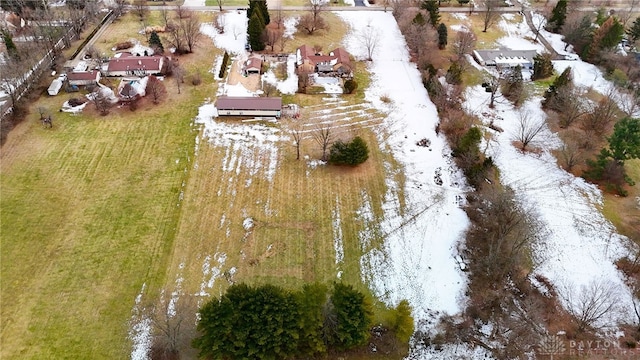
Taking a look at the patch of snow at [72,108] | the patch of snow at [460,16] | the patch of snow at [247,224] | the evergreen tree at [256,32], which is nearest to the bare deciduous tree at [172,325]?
the patch of snow at [247,224]

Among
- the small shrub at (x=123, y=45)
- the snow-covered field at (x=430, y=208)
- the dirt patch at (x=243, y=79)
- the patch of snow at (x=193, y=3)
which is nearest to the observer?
the snow-covered field at (x=430, y=208)

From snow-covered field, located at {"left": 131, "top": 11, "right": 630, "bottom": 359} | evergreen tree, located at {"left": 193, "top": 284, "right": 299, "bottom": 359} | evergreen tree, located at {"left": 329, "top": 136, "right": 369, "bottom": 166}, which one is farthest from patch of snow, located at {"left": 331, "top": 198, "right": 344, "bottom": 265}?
evergreen tree, located at {"left": 193, "top": 284, "right": 299, "bottom": 359}

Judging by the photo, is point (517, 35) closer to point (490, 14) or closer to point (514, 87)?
point (490, 14)

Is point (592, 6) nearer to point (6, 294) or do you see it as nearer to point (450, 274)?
point (450, 274)

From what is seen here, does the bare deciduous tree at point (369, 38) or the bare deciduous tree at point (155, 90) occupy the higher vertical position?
the bare deciduous tree at point (369, 38)

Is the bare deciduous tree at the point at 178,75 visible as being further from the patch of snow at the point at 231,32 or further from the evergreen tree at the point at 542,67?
the evergreen tree at the point at 542,67

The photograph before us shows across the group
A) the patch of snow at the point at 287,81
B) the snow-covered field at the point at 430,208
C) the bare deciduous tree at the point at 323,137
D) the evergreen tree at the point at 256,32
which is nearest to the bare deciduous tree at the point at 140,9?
the evergreen tree at the point at 256,32

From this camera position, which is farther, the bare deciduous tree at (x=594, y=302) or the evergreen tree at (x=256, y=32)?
the evergreen tree at (x=256, y=32)

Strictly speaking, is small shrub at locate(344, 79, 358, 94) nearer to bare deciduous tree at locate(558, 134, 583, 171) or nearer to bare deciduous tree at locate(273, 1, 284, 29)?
bare deciduous tree at locate(273, 1, 284, 29)

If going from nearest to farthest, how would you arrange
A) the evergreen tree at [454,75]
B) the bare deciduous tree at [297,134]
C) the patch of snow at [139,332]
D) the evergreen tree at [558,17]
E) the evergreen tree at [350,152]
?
the patch of snow at [139,332] < the evergreen tree at [350,152] < the bare deciduous tree at [297,134] < the evergreen tree at [454,75] < the evergreen tree at [558,17]

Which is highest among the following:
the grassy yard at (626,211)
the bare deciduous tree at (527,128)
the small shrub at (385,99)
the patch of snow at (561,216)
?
the bare deciduous tree at (527,128)
